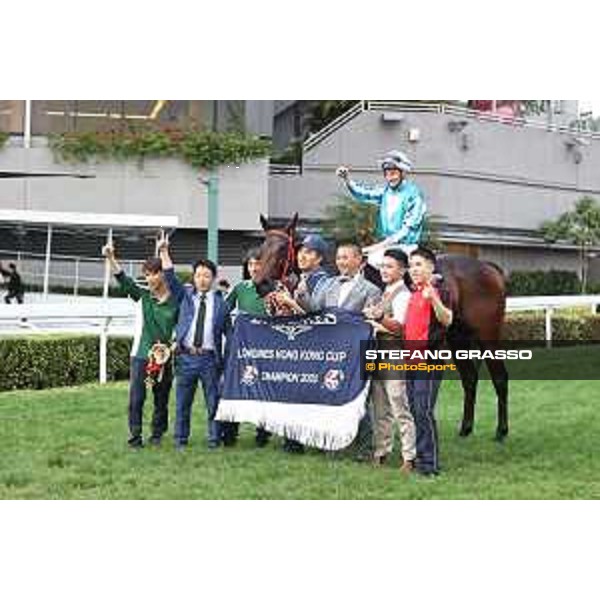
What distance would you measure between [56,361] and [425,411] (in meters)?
2.55

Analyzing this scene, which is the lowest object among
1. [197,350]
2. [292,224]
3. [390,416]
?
[390,416]

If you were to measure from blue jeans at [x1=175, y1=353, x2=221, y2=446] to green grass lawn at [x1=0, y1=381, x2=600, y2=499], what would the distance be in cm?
10

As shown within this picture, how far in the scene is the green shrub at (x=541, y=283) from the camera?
6.14 m

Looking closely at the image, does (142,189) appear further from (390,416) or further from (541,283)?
(541,283)

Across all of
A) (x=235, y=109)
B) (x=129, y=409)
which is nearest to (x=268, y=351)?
(x=129, y=409)

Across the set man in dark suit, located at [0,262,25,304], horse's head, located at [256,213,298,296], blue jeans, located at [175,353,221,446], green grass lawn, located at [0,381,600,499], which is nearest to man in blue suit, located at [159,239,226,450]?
blue jeans, located at [175,353,221,446]

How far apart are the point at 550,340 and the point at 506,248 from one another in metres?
0.67

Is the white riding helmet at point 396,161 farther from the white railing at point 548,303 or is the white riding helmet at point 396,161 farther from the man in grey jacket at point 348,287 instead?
the white railing at point 548,303

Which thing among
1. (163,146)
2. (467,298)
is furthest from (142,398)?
(467,298)

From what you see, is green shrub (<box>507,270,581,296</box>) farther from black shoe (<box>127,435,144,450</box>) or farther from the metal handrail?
black shoe (<box>127,435,144,450</box>)

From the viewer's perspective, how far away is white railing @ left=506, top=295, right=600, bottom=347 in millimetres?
6023

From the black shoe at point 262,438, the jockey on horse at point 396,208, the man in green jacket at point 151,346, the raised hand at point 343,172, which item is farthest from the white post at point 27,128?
the black shoe at point 262,438

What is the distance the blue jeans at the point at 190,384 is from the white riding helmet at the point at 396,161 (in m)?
1.50

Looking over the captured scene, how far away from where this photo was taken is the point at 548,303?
618 cm
